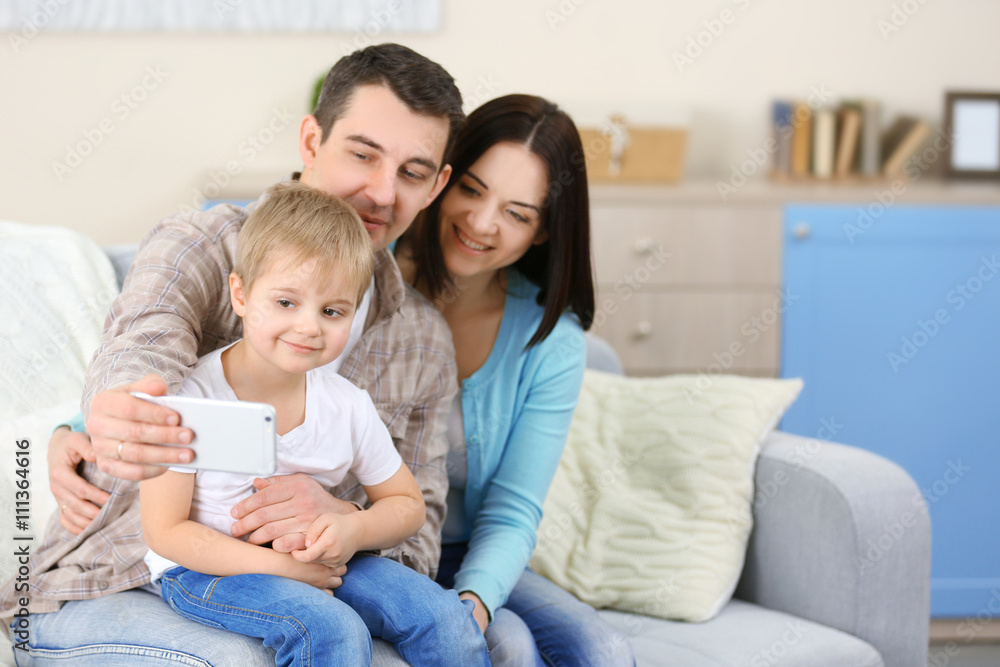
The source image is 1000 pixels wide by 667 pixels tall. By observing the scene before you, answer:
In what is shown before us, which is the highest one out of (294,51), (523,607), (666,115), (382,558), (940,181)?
(294,51)

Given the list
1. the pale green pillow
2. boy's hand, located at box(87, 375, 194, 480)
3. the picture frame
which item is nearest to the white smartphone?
boy's hand, located at box(87, 375, 194, 480)

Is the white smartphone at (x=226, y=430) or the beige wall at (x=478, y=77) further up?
the beige wall at (x=478, y=77)

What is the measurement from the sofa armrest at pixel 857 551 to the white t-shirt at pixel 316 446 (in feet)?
2.44

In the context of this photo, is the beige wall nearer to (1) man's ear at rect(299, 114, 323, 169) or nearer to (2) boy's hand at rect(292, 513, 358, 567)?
(1) man's ear at rect(299, 114, 323, 169)

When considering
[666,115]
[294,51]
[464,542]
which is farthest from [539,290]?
[294,51]

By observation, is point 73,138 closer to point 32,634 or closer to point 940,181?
point 32,634

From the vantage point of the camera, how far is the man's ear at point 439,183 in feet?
4.12

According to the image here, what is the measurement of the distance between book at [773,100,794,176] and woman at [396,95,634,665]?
1.43 meters

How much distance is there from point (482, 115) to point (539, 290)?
315mm

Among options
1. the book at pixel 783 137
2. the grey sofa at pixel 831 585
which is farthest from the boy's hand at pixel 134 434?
the book at pixel 783 137

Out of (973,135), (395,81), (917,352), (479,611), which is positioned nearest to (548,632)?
(479,611)

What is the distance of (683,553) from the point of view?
1.54m

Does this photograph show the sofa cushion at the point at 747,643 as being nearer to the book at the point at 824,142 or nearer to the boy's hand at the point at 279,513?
the boy's hand at the point at 279,513

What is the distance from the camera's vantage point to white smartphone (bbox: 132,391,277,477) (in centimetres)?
79
